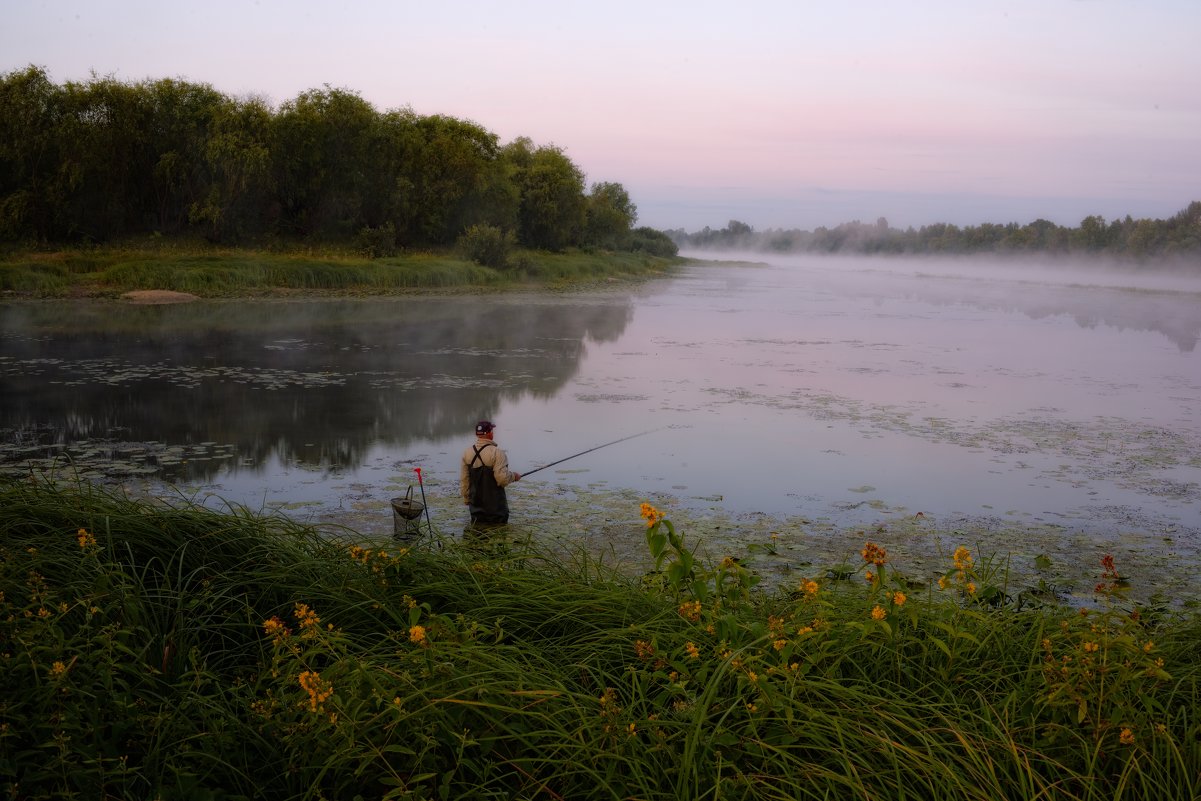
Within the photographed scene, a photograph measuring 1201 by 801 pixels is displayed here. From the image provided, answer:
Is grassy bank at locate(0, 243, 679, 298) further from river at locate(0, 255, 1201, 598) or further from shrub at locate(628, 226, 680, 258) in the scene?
shrub at locate(628, 226, 680, 258)

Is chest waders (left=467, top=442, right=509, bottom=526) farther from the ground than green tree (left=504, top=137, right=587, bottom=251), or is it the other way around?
green tree (left=504, top=137, right=587, bottom=251)

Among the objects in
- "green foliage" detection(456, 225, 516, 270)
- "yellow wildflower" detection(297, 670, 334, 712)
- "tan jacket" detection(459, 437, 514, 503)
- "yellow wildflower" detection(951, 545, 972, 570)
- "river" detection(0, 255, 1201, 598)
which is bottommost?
"river" detection(0, 255, 1201, 598)

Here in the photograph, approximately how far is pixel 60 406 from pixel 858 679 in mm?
11606

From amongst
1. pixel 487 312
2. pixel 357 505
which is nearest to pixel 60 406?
pixel 357 505

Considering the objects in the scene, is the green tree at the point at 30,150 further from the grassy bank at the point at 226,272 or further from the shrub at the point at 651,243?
the shrub at the point at 651,243

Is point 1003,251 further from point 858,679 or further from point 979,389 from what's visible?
point 858,679

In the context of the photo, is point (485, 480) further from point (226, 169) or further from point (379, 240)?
point (379, 240)

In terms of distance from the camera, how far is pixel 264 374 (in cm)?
1525

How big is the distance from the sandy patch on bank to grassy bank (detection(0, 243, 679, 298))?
52cm

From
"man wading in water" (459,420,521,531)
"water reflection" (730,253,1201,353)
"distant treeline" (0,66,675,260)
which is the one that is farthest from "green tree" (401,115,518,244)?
"man wading in water" (459,420,521,531)

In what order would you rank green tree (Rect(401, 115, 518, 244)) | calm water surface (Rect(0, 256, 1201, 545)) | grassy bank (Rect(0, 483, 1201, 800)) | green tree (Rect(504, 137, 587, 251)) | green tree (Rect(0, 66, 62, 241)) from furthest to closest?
green tree (Rect(504, 137, 587, 251))
green tree (Rect(401, 115, 518, 244))
green tree (Rect(0, 66, 62, 241))
calm water surface (Rect(0, 256, 1201, 545))
grassy bank (Rect(0, 483, 1201, 800))

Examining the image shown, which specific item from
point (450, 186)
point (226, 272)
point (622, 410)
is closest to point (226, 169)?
point (226, 272)

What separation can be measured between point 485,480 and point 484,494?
0.39 ft

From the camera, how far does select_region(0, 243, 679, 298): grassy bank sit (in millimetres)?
27609
